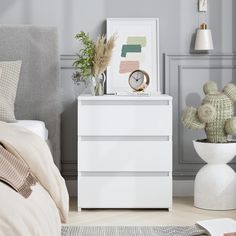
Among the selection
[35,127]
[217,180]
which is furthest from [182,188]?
[35,127]

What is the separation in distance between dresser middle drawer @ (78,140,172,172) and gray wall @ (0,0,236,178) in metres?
0.52

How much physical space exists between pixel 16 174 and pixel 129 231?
3.80 ft

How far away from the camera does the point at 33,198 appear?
245 centimetres

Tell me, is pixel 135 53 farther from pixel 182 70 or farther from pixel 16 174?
pixel 16 174

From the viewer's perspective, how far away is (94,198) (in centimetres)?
396

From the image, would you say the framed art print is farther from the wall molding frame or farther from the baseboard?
the baseboard

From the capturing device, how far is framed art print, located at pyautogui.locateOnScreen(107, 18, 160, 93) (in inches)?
173

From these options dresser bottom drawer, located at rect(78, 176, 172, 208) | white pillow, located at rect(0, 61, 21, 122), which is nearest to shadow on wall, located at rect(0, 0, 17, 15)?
white pillow, located at rect(0, 61, 21, 122)

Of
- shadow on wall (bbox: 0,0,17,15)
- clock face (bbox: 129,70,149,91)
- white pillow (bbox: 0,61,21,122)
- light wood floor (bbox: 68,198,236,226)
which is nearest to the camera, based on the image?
light wood floor (bbox: 68,198,236,226)

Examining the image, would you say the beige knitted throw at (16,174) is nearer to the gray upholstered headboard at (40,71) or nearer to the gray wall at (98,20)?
the gray upholstered headboard at (40,71)

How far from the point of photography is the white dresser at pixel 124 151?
393 centimetres

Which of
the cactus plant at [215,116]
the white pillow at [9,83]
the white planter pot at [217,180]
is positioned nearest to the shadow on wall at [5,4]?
the white pillow at [9,83]

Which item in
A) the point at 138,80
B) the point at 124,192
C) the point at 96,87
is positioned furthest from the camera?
the point at 138,80

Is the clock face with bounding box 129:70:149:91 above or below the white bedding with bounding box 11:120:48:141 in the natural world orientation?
above
